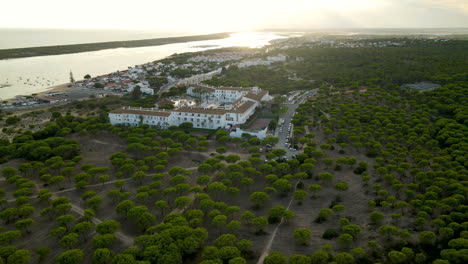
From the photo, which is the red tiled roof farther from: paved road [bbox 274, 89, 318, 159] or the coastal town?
the coastal town

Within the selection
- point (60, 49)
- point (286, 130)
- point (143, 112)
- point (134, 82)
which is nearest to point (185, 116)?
point (143, 112)

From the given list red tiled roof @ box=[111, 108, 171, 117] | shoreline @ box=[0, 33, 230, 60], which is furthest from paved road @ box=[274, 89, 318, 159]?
shoreline @ box=[0, 33, 230, 60]

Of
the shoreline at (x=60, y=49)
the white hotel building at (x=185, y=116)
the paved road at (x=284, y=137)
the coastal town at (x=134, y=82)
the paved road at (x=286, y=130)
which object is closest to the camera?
the paved road at (x=284, y=137)

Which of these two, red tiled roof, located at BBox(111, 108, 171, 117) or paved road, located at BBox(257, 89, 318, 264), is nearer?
paved road, located at BBox(257, 89, 318, 264)

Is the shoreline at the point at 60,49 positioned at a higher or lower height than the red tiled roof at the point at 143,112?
higher

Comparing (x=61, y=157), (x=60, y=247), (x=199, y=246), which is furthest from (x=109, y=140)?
(x=199, y=246)

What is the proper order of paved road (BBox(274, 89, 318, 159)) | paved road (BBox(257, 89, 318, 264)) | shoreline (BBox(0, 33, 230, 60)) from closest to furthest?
1. paved road (BBox(257, 89, 318, 264))
2. paved road (BBox(274, 89, 318, 159))
3. shoreline (BBox(0, 33, 230, 60))

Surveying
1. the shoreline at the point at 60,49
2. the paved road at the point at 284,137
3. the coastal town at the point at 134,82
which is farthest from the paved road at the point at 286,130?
the shoreline at the point at 60,49

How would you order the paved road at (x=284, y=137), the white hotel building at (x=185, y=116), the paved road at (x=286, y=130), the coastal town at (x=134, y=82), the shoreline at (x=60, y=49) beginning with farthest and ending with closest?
the shoreline at (x=60, y=49) < the coastal town at (x=134, y=82) < the white hotel building at (x=185, y=116) < the paved road at (x=286, y=130) < the paved road at (x=284, y=137)

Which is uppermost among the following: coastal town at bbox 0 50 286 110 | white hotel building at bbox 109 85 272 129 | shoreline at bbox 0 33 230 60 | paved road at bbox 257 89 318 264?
shoreline at bbox 0 33 230 60

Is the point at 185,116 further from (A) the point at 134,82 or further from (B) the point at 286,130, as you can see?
(A) the point at 134,82

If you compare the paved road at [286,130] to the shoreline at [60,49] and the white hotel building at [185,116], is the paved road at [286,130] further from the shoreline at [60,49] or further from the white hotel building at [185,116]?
the shoreline at [60,49]
